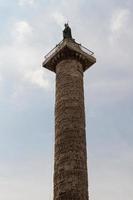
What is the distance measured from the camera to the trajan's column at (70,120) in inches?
589

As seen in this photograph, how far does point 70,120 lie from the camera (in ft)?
53.0

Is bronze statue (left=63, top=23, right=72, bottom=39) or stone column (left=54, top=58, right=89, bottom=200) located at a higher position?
bronze statue (left=63, top=23, right=72, bottom=39)

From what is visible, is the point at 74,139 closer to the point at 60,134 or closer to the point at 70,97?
the point at 60,134

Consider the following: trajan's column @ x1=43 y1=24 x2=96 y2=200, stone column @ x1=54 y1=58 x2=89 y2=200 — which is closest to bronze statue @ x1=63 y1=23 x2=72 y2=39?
trajan's column @ x1=43 y1=24 x2=96 y2=200

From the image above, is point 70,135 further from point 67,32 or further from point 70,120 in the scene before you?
point 67,32

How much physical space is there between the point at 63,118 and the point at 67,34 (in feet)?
17.4

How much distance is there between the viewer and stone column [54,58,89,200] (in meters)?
14.9

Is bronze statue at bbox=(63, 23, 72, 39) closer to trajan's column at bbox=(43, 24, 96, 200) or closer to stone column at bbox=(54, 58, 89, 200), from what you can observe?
trajan's column at bbox=(43, 24, 96, 200)

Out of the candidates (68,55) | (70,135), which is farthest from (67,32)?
(70,135)

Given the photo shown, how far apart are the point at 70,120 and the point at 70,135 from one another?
0.71 m

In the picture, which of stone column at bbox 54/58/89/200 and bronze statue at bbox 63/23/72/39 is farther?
bronze statue at bbox 63/23/72/39

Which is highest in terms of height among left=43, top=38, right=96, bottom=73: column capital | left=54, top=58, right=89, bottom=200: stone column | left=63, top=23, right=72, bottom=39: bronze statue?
left=63, top=23, right=72, bottom=39: bronze statue

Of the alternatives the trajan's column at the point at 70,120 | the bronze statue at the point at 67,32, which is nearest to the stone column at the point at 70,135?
the trajan's column at the point at 70,120

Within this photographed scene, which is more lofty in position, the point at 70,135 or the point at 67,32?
the point at 67,32
